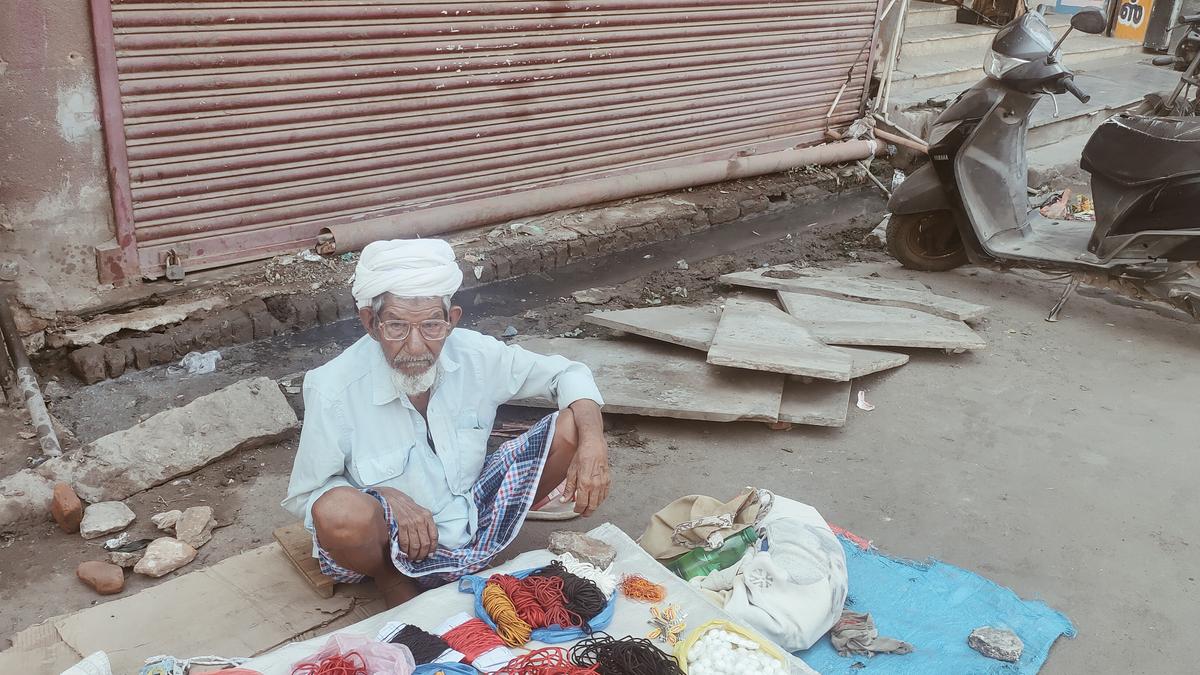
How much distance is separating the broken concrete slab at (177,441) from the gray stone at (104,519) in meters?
0.09

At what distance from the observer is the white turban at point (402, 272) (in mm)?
2693

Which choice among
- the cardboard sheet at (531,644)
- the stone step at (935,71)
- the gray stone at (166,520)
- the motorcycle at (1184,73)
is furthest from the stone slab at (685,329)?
the stone step at (935,71)

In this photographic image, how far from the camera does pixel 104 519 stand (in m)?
3.44

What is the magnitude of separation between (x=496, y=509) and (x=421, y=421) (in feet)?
1.16

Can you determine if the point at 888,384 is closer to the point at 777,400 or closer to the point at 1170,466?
the point at 777,400

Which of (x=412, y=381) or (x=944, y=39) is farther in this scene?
(x=944, y=39)

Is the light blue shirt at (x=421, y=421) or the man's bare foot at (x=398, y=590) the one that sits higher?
the light blue shirt at (x=421, y=421)

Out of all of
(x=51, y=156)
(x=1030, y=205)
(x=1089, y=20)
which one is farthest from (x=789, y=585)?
(x=1030, y=205)

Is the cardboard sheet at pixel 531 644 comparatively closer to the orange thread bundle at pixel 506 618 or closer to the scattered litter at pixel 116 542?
the orange thread bundle at pixel 506 618

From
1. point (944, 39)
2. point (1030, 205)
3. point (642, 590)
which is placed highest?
point (944, 39)

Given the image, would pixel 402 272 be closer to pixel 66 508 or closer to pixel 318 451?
pixel 318 451

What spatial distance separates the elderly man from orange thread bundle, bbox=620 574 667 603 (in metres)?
0.24

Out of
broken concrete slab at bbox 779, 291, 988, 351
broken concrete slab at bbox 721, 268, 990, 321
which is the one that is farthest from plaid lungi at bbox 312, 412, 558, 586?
broken concrete slab at bbox 721, 268, 990, 321

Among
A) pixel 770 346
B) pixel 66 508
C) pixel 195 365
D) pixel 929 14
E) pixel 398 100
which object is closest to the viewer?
pixel 66 508
